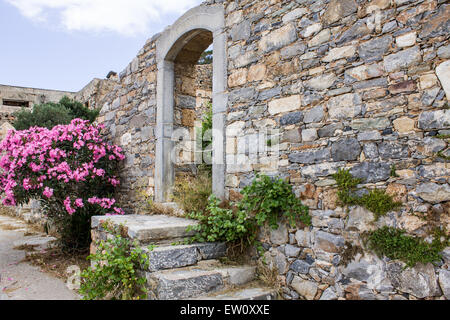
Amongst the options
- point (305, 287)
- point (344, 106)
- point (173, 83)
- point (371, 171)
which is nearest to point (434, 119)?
point (371, 171)

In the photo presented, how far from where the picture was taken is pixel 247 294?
2590 mm

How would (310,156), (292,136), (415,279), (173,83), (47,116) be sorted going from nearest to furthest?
1. (415,279)
2. (310,156)
3. (292,136)
4. (173,83)
5. (47,116)

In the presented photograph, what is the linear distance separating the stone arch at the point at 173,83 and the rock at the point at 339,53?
1.22 m

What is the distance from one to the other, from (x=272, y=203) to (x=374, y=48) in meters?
1.43

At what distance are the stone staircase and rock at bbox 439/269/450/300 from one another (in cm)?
122

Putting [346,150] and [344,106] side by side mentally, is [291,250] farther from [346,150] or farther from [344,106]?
[344,106]

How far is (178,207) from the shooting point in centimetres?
390

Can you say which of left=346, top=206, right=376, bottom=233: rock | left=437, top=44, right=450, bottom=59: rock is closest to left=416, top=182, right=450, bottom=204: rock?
left=346, top=206, right=376, bottom=233: rock

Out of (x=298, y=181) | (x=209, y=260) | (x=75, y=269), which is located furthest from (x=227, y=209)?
(x=75, y=269)

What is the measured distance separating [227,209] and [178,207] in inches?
35.1

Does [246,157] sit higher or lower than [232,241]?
higher

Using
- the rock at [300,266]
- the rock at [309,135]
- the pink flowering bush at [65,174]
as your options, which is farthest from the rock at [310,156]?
the pink flowering bush at [65,174]

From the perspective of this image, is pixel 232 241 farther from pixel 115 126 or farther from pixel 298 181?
pixel 115 126

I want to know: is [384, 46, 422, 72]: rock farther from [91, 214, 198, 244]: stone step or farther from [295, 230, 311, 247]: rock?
[91, 214, 198, 244]: stone step
